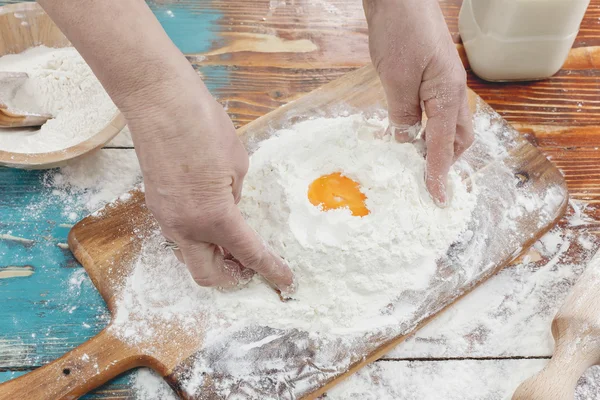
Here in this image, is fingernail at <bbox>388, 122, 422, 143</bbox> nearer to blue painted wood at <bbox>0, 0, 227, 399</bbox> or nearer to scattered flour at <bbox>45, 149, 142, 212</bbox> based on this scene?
scattered flour at <bbox>45, 149, 142, 212</bbox>

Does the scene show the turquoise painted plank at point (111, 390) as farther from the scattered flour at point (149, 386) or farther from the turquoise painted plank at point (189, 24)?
the turquoise painted plank at point (189, 24)

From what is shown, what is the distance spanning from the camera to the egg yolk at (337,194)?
1311mm

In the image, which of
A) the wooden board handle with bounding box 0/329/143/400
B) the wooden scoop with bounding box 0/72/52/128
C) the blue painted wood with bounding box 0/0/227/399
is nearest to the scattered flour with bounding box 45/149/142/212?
the blue painted wood with bounding box 0/0/227/399

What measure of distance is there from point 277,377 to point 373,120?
708 millimetres

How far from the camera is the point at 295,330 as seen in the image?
126cm

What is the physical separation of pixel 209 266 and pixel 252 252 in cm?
9

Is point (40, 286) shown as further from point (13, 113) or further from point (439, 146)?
point (439, 146)

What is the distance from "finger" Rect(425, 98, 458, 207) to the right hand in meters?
0.49

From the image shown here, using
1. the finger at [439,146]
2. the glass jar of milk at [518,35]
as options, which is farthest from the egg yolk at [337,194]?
the glass jar of milk at [518,35]

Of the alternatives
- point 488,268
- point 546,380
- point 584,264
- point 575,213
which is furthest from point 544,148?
point 546,380

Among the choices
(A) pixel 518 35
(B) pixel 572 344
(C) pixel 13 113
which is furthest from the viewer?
(A) pixel 518 35

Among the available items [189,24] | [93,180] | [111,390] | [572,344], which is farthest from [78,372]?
[189,24]

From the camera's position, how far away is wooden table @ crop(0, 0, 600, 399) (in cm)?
128

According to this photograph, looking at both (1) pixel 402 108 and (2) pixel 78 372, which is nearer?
(2) pixel 78 372
